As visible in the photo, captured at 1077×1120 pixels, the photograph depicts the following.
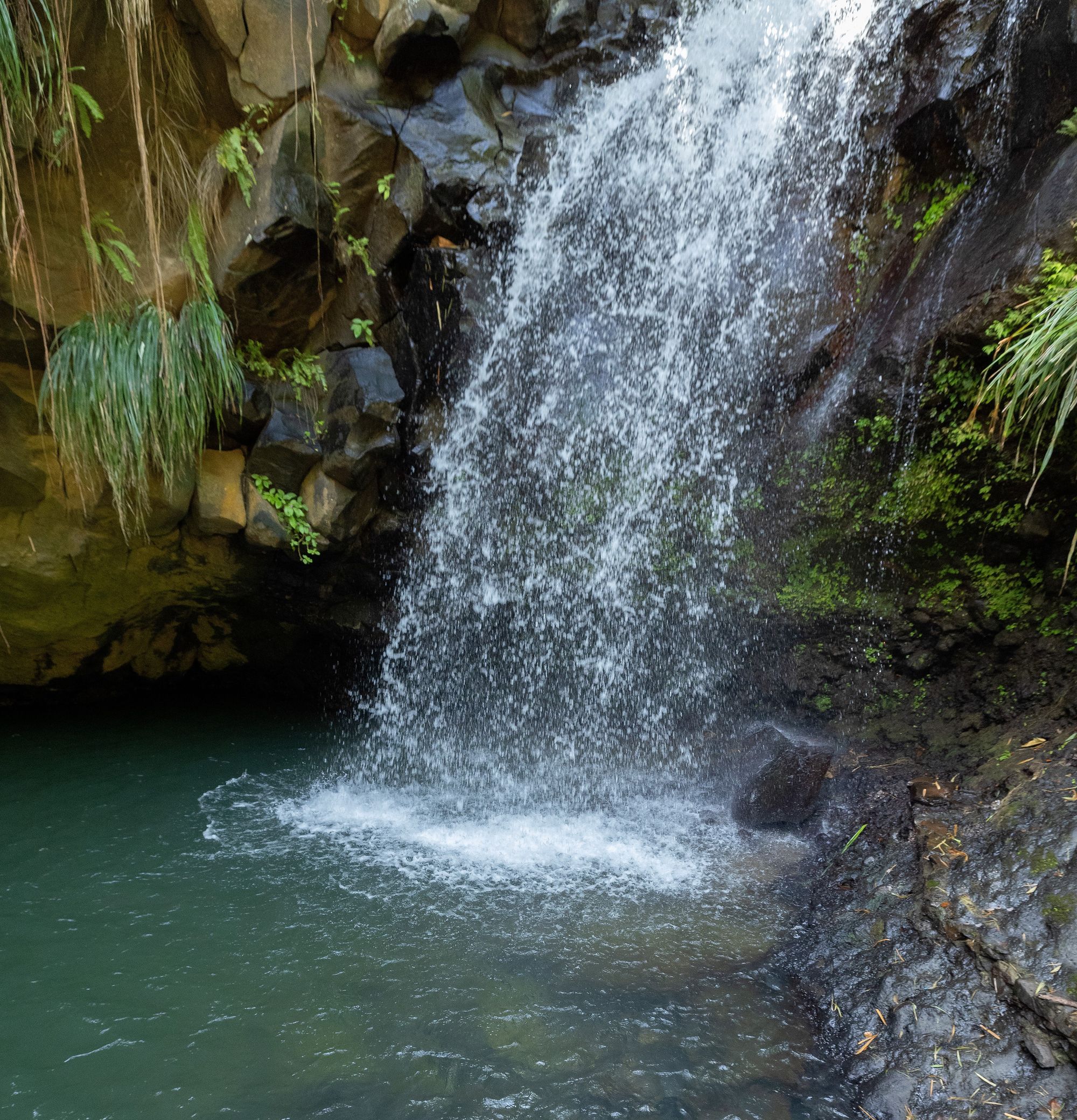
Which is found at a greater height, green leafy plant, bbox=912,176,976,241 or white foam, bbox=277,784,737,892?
green leafy plant, bbox=912,176,976,241

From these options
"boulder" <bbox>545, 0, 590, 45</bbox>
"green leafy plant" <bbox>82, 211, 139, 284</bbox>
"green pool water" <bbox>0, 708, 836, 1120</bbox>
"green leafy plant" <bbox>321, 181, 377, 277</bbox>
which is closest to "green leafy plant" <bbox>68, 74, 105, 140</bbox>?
"green leafy plant" <bbox>82, 211, 139, 284</bbox>

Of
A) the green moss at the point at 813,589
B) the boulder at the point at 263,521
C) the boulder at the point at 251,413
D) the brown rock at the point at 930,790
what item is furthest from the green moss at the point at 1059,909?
the boulder at the point at 251,413

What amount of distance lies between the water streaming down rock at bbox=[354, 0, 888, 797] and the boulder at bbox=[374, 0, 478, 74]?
1.06m

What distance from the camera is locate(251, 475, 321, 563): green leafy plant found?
4973 millimetres

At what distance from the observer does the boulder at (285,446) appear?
486cm

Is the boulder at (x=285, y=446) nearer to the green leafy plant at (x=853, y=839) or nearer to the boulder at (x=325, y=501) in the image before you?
the boulder at (x=325, y=501)

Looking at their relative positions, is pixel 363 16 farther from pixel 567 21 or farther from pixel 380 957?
pixel 380 957

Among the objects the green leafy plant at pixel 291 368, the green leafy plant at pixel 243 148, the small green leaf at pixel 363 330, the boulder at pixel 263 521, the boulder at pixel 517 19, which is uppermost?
the boulder at pixel 517 19

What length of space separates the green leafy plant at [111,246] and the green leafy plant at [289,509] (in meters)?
1.46

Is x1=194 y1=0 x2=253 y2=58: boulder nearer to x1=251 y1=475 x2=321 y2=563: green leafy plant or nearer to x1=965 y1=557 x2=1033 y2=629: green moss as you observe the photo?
x1=251 y1=475 x2=321 y2=563: green leafy plant

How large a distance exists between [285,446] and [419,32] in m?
2.90

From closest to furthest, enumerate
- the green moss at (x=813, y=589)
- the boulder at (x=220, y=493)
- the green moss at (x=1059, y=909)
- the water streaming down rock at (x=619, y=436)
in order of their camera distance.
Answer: the green moss at (x=1059, y=909) → the green moss at (x=813, y=589) → the boulder at (x=220, y=493) → the water streaming down rock at (x=619, y=436)

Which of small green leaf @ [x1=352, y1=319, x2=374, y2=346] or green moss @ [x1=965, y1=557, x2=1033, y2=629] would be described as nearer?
green moss @ [x1=965, y1=557, x2=1033, y2=629]

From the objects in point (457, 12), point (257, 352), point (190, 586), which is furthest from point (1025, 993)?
point (457, 12)
